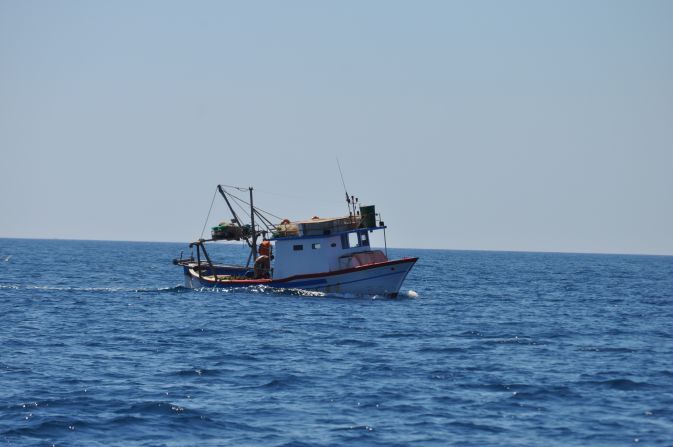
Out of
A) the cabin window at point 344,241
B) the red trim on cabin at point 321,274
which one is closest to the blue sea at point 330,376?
the red trim on cabin at point 321,274

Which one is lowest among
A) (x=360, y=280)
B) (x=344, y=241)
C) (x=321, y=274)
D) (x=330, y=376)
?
(x=330, y=376)

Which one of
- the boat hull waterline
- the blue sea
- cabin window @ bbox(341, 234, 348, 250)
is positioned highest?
cabin window @ bbox(341, 234, 348, 250)

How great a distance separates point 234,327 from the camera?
127 feet

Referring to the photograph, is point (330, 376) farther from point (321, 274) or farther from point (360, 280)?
point (321, 274)

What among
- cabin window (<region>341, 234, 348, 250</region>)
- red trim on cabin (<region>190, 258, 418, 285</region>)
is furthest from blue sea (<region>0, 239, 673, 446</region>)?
cabin window (<region>341, 234, 348, 250</region>)

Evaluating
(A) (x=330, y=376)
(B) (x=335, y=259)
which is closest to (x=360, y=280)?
(B) (x=335, y=259)

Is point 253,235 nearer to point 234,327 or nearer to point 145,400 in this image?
point 234,327

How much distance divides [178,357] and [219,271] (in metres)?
34.0

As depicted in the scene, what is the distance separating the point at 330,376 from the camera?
26844mm

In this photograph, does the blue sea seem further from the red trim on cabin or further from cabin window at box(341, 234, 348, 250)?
cabin window at box(341, 234, 348, 250)

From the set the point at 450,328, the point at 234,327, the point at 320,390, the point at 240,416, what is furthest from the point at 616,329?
the point at 240,416

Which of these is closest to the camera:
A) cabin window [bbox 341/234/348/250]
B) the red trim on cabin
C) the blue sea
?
the blue sea

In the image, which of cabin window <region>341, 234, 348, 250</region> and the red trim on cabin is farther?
cabin window <region>341, 234, 348, 250</region>

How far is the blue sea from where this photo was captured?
67.6 feet
